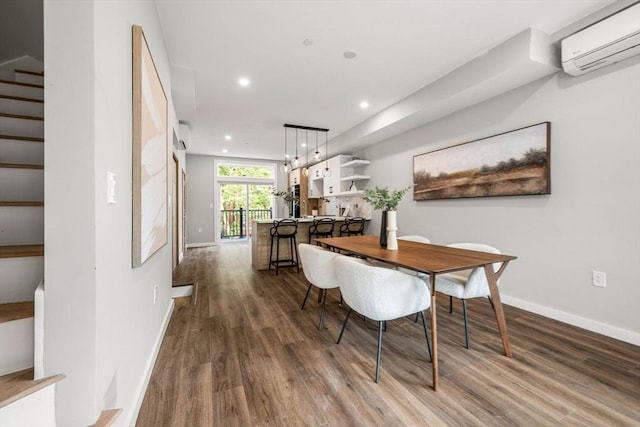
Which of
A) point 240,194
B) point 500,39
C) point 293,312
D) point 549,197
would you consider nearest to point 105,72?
point 293,312

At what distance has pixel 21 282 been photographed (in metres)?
0.96

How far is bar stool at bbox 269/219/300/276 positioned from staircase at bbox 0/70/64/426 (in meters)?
3.40

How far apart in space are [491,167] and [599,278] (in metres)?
1.43

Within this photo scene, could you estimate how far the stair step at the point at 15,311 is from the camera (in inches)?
32.6

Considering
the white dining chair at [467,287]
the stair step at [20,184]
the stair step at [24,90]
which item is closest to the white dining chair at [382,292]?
the white dining chair at [467,287]

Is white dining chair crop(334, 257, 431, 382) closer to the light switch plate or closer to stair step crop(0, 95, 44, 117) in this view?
the light switch plate

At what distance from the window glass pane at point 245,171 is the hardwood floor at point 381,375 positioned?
233 inches

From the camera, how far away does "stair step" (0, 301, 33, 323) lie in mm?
827

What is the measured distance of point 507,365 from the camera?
1840 mm

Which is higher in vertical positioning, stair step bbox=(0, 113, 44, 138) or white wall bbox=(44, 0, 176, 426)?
stair step bbox=(0, 113, 44, 138)

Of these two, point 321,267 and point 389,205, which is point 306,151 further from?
point 321,267

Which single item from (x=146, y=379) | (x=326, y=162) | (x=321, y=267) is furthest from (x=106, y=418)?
(x=326, y=162)

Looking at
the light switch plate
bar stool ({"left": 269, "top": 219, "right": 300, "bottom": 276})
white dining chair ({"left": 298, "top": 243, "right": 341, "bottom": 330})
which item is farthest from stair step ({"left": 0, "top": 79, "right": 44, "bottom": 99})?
bar stool ({"left": 269, "top": 219, "right": 300, "bottom": 276})

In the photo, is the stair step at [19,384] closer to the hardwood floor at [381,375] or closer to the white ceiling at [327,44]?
the hardwood floor at [381,375]
